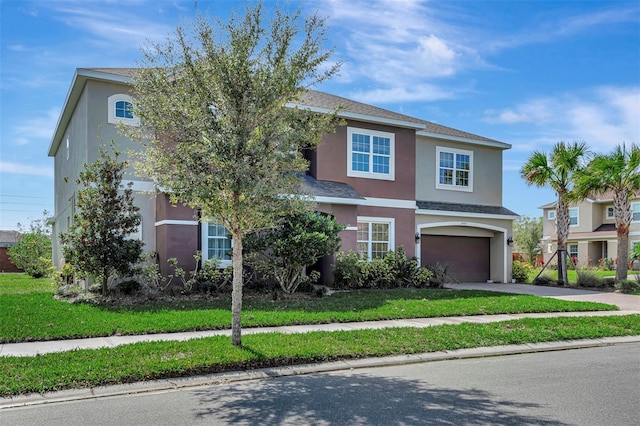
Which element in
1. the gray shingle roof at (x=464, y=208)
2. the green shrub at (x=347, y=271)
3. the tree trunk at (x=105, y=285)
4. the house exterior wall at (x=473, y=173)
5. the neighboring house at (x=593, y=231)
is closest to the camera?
the tree trunk at (x=105, y=285)

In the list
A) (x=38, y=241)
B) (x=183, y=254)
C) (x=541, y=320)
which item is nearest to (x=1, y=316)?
(x=183, y=254)

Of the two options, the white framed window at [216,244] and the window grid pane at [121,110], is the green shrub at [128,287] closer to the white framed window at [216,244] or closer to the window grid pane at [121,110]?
the white framed window at [216,244]

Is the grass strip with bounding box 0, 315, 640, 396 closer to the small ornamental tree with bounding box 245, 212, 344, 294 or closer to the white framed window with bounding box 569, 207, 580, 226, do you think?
the small ornamental tree with bounding box 245, 212, 344, 294

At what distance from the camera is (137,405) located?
623cm

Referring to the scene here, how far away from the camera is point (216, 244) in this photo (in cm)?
1711

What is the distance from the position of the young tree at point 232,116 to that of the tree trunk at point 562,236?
57.0 feet

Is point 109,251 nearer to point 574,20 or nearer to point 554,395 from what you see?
point 554,395

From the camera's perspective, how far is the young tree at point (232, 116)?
26.6ft

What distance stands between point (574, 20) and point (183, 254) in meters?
12.8

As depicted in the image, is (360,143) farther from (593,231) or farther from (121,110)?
(593,231)

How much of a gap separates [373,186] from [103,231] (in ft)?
32.5

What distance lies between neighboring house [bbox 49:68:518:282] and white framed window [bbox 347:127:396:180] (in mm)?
38

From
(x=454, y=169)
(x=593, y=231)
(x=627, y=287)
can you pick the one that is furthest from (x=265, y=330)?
(x=593, y=231)

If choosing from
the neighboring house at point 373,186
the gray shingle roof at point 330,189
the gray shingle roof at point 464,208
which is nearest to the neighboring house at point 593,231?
the gray shingle roof at point 464,208
